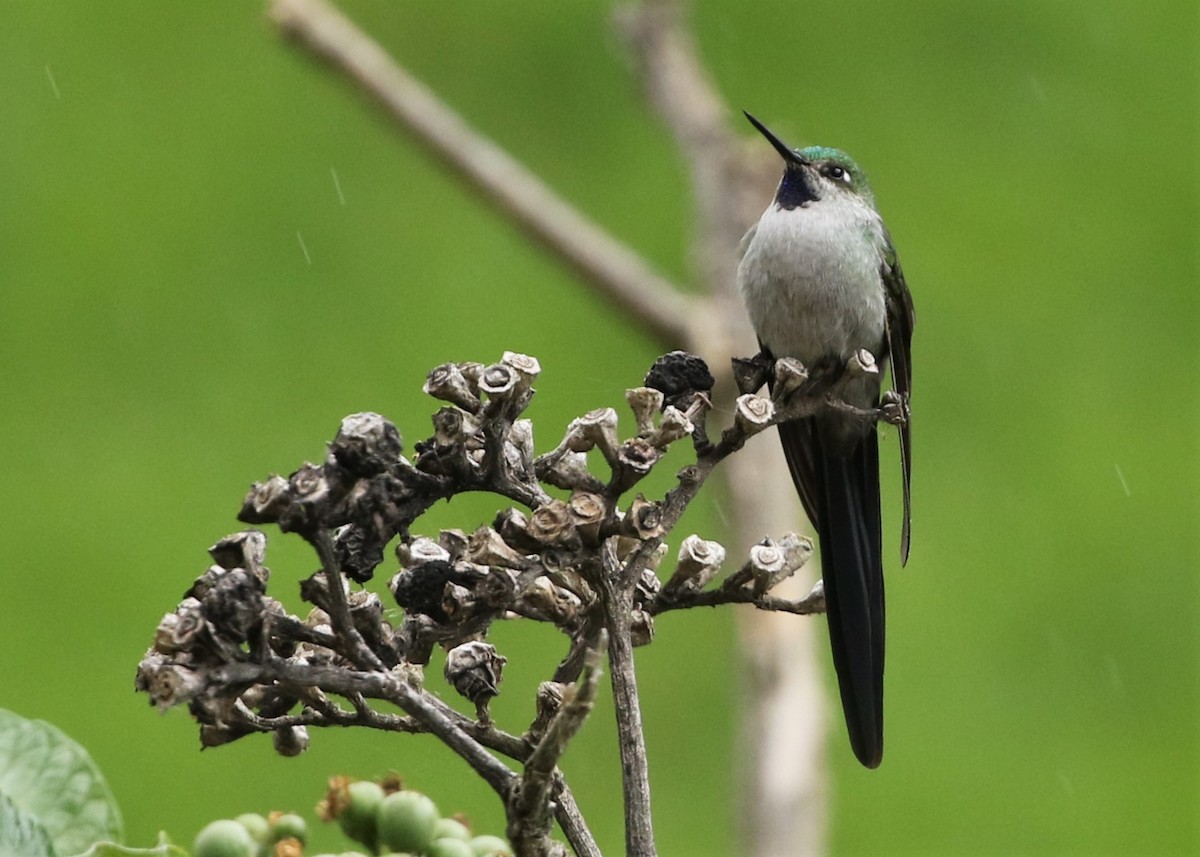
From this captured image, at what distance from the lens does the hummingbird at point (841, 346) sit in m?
1.21

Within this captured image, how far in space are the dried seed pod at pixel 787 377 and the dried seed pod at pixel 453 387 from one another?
279 millimetres

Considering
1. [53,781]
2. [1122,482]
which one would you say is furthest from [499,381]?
[1122,482]

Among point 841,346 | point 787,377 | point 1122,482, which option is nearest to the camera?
point 787,377

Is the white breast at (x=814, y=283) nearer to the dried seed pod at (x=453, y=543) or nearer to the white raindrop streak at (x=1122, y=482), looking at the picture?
the dried seed pod at (x=453, y=543)

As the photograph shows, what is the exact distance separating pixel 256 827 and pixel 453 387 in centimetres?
26

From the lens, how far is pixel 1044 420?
14.5ft

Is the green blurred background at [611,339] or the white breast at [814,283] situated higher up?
the green blurred background at [611,339]

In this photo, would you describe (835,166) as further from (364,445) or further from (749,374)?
(364,445)

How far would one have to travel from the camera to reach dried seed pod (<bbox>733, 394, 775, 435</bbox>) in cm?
97

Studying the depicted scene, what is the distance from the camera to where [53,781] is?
952mm

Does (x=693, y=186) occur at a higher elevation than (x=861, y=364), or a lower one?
higher

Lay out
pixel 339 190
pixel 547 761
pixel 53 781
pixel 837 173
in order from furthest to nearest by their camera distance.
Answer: pixel 339 190, pixel 837 173, pixel 53 781, pixel 547 761

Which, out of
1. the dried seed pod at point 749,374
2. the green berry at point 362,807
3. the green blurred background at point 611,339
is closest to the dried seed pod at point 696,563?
the green berry at point 362,807

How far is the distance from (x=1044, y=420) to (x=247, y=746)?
7.41 feet
